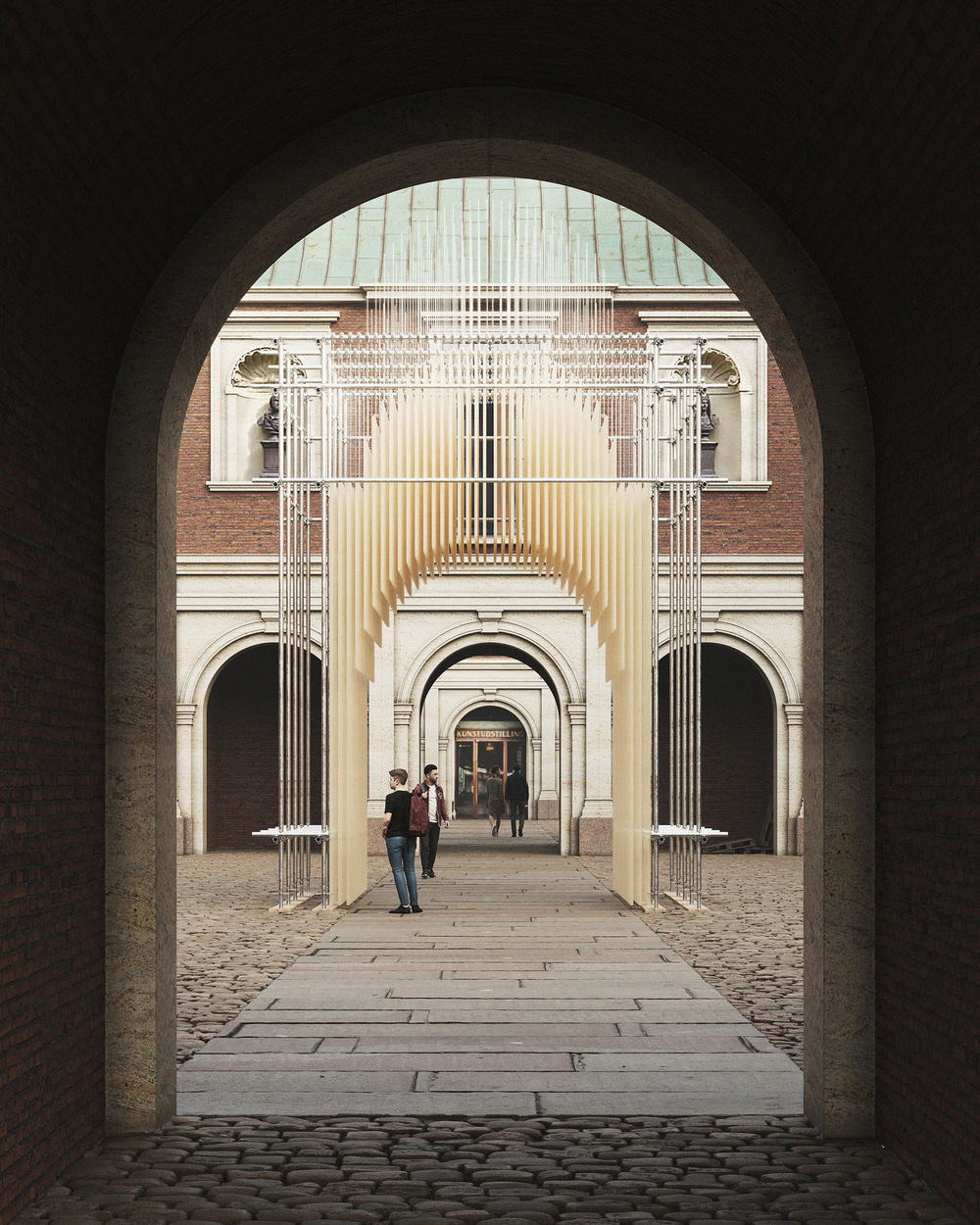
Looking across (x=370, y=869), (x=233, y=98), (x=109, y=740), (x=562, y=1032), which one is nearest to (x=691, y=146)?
(x=233, y=98)

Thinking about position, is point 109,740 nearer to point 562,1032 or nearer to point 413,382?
point 562,1032

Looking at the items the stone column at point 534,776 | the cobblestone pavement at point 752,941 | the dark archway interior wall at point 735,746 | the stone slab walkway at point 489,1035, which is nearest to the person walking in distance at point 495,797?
the dark archway interior wall at point 735,746

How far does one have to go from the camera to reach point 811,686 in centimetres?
685

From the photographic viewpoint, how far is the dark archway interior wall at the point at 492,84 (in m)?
5.15

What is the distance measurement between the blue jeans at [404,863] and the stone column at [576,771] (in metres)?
9.82

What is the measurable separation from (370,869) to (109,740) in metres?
17.6

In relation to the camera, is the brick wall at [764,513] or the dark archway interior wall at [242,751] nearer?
the brick wall at [764,513]

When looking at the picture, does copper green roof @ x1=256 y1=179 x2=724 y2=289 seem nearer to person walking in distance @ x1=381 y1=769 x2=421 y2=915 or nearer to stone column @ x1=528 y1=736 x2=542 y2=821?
person walking in distance @ x1=381 y1=769 x2=421 y2=915

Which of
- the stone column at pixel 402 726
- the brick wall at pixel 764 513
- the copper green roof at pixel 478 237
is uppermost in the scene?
the copper green roof at pixel 478 237

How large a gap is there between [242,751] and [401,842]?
513 inches

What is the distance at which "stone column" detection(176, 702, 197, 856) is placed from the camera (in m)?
26.0

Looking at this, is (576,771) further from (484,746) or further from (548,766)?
(484,746)

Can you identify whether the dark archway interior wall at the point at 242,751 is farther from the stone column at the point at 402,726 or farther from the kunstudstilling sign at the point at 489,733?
the kunstudstilling sign at the point at 489,733

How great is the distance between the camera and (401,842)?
1612 centimetres
